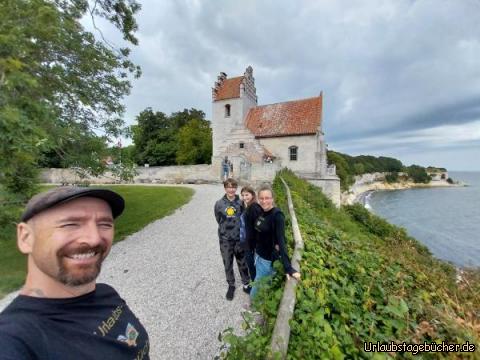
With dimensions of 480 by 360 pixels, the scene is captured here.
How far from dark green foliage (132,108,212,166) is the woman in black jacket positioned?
35035 millimetres

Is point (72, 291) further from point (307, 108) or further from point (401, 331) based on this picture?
point (307, 108)

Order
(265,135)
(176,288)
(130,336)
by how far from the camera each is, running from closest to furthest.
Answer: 1. (130,336)
2. (176,288)
3. (265,135)

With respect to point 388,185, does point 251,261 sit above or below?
above

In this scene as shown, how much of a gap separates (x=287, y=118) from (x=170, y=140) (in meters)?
23.1

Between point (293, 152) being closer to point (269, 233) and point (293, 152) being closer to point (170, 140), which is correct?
point (170, 140)

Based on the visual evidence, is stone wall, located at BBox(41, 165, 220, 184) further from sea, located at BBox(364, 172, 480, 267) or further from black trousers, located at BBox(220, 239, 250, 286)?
sea, located at BBox(364, 172, 480, 267)

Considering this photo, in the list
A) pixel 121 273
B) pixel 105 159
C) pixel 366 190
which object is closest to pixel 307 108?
pixel 105 159

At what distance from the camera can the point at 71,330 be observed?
1.27 m

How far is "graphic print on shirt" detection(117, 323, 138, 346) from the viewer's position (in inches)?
60.1

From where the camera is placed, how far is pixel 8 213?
3990 millimetres

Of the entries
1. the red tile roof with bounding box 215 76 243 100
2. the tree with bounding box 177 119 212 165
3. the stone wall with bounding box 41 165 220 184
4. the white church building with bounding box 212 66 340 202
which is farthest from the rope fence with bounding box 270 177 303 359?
the tree with bounding box 177 119 212 165

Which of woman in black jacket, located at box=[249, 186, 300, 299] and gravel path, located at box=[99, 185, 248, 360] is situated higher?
woman in black jacket, located at box=[249, 186, 300, 299]

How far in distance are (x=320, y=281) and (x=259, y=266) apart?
102 centimetres

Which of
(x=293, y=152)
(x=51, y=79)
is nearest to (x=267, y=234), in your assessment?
(x=51, y=79)
